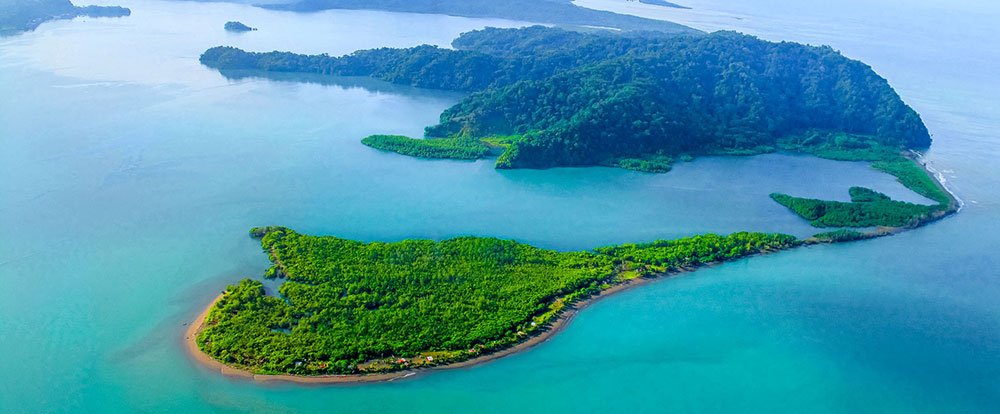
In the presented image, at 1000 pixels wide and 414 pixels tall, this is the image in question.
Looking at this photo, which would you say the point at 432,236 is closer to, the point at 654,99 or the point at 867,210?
the point at 867,210

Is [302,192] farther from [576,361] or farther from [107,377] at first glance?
[576,361]

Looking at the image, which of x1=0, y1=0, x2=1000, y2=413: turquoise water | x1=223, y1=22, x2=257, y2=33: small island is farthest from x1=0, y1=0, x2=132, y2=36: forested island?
x1=0, y1=0, x2=1000, y2=413: turquoise water

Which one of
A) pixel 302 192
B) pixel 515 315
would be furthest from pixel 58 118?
pixel 515 315

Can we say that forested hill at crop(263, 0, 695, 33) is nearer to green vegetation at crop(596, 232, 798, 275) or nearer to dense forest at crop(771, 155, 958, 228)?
dense forest at crop(771, 155, 958, 228)

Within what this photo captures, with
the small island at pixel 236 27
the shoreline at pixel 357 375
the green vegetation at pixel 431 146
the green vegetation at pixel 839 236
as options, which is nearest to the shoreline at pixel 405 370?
the shoreline at pixel 357 375

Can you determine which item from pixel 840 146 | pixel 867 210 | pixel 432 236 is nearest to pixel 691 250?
pixel 432 236

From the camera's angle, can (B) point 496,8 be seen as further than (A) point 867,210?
Yes

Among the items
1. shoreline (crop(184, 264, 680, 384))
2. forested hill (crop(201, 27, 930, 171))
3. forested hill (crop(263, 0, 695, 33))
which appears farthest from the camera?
forested hill (crop(263, 0, 695, 33))
